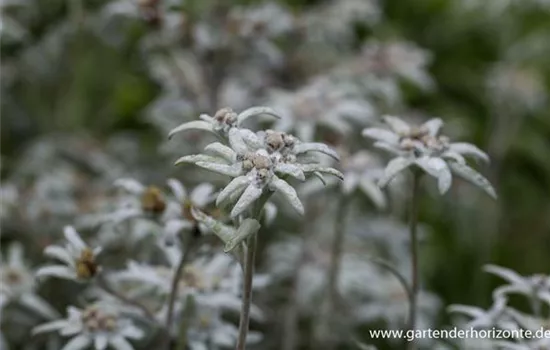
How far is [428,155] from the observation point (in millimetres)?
1295

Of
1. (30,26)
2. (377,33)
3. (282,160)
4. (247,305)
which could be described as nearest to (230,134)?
(282,160)

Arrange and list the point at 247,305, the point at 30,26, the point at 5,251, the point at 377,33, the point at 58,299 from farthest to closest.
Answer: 1. the point at 377,33
2. the point at 30,26
3. the point at 5,251
4. the point at 58,299
5. the point at 247,305

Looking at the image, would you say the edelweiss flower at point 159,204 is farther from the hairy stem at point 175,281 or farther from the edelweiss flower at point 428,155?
the edelweiss flower at point 428,155

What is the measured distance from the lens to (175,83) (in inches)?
85.5

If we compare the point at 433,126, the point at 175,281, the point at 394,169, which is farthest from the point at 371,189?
the point at 175,281

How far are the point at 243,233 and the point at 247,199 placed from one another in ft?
0.15

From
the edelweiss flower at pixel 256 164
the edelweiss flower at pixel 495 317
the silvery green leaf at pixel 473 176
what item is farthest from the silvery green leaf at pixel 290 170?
the edelweiss flower at pixel 495 317

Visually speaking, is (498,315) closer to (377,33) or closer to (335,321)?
(335,321)

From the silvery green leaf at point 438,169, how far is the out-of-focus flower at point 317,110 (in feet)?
1.66

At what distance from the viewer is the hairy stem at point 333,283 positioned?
1735 millimetres

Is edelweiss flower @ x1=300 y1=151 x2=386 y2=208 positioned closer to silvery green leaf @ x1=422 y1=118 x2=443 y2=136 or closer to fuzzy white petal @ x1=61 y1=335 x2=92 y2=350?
silvery green leaf @ x1=422 y1=118 x2=443 y2=136

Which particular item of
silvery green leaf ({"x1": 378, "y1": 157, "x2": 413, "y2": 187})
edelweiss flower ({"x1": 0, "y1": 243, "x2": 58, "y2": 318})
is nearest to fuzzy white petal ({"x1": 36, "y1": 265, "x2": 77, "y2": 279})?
edelweiss flower ({"x1": 0, "y1": 243, "x2": 58, "y2": 318})

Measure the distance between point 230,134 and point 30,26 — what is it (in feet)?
4.02

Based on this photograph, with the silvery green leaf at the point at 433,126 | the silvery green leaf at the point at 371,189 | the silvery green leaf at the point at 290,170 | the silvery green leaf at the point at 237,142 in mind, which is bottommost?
the silvery green leaf at the point at 290,170
